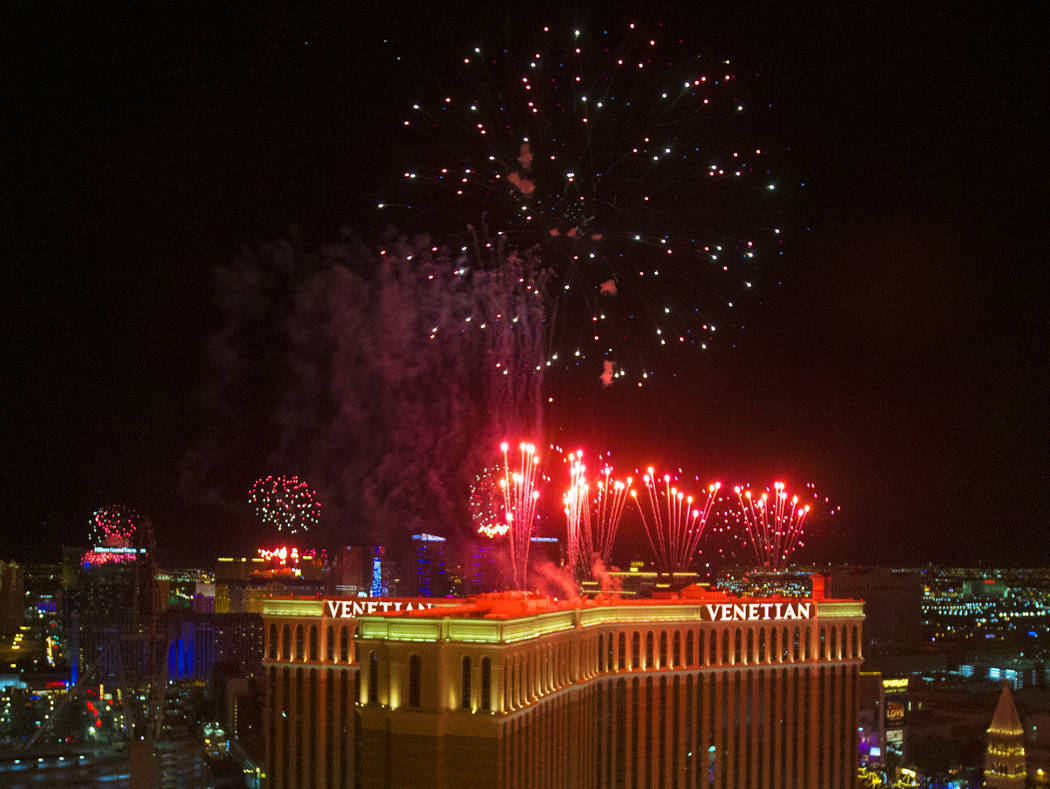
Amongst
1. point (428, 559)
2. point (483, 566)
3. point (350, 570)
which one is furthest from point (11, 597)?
point (483, 566)

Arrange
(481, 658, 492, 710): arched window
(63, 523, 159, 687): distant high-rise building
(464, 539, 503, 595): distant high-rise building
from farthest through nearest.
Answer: (464, 539, 503, 595): distant high-rise building, (63, 523, 159, 687): distant high-rise building, (481, 658, 492, 710): arched window

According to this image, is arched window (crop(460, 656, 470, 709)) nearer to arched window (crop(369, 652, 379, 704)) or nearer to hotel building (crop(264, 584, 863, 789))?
hotel building (crop(264, 584, 863, 789))

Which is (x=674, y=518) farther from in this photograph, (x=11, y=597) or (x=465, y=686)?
(x=11, y=597)

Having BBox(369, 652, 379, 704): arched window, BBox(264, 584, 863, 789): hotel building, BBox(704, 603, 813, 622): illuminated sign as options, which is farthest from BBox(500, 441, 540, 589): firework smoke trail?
BBox(369, 652, 379, 704): arched window

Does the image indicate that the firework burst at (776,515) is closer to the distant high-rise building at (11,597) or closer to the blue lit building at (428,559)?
the blue lit building at (428,559)

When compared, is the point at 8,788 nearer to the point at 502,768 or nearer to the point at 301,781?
the point at 301,781

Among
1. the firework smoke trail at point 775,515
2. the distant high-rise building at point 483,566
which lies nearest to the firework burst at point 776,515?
the firework smoke trail at point 775,515
